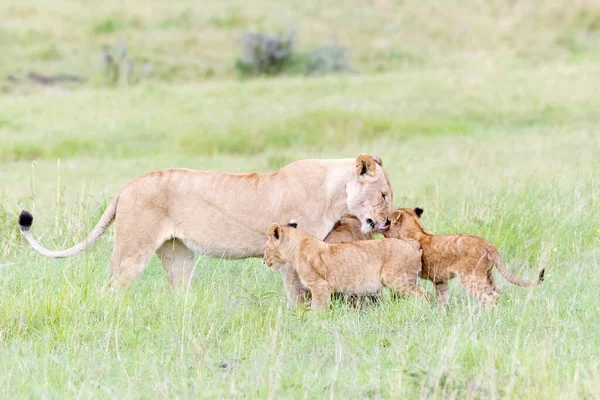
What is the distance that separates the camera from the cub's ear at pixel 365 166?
6.54 m

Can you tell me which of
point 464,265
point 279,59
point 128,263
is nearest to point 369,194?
point 464,265

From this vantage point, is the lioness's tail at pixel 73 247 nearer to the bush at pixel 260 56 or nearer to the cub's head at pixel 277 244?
the cub's head at pixel 277 244

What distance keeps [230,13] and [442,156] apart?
1353 cm

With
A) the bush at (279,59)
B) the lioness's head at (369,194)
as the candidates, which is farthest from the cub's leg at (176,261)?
the bush at (279,59)

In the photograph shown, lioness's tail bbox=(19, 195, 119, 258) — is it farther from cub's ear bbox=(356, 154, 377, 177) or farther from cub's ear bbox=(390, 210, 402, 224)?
cub's ear bbox=(390, 210, 402, 224)

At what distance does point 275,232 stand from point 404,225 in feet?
2.90

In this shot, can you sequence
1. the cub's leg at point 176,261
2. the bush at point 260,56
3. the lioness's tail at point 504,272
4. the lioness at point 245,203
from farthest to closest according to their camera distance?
the bush at point 260,56
the cub's leg at point 176,261
the lioness at point 245,203
the lioness's tail at point 504,272

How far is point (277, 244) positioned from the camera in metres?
6.15

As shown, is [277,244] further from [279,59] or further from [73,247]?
[279,59]

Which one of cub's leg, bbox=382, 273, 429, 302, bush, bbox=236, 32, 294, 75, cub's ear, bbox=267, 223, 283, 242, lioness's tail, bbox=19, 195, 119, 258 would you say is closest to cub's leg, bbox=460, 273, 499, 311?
cub's leg, bbox=382, 273, 429, 302

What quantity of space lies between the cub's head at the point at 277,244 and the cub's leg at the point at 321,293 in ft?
0.77

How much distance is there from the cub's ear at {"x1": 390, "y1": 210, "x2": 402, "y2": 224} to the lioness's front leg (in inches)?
28.4

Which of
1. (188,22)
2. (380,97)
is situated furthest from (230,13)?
(380,97)

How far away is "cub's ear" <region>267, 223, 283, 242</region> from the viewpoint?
6.12 m
